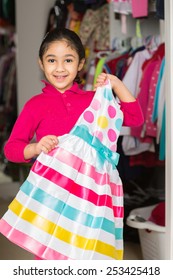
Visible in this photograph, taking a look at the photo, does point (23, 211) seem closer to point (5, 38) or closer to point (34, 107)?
point (34, 107)

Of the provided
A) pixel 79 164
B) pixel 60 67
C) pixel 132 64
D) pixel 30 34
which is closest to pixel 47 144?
pixel 79 164

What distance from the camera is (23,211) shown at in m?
1.58

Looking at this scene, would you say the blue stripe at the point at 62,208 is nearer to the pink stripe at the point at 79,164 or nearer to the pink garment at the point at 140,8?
the pink stripe at the point at 79,164

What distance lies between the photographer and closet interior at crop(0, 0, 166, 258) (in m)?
2.76

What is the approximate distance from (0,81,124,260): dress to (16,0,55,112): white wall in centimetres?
160

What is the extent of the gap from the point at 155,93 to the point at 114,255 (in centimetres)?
128

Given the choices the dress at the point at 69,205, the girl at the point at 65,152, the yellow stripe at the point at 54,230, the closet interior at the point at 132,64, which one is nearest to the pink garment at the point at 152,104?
the closet interior at the point at 132,64

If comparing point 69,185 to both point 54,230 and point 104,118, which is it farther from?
point 104,118

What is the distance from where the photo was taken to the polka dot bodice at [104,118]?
5.40ft

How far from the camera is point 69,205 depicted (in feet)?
5.22

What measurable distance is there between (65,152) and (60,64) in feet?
0.97

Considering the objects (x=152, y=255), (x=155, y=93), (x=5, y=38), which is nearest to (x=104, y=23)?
(x=155, y=93)

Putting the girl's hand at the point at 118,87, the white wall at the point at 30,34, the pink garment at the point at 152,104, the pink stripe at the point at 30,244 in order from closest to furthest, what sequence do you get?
the pink stripe at the point at 30,244
the girl's hand at the point at 118,87
the pink garment at the point at 152,104
the white wall at the point at 30,34

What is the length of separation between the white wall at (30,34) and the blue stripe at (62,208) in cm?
163
